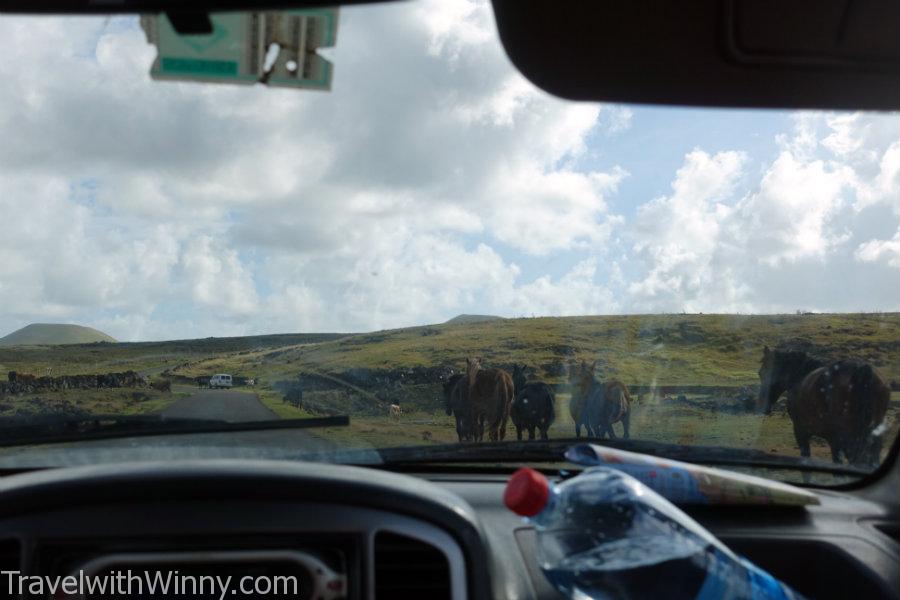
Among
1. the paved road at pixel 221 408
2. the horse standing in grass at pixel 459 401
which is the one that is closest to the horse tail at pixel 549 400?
the horse standing in grass at pixel 459 401

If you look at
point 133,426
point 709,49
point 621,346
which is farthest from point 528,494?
point 621,346

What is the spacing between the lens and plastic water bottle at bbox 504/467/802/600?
338cm

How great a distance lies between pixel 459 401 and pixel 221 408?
1562mm

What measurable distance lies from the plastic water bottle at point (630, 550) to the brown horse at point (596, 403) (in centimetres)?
171

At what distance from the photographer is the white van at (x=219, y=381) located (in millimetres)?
5675

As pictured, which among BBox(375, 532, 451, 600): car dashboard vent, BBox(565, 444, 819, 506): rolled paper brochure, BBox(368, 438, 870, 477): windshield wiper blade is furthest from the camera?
BBox(368, 438, 870, 477): windshield wiper blade

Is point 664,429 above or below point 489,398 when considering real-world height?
below

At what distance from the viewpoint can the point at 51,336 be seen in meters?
5.26

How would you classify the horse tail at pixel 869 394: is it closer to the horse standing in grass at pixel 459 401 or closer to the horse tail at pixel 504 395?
the horse tail at pixel 504 395

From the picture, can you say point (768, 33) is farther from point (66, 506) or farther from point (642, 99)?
point (66, 506)

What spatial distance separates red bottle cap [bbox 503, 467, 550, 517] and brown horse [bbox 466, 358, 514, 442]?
246cm

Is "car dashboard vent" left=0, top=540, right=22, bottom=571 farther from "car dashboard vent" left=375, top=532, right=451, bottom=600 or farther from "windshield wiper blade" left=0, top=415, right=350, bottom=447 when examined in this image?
"windshield wiper blade" left=0, top=415, right=350, bottom=447

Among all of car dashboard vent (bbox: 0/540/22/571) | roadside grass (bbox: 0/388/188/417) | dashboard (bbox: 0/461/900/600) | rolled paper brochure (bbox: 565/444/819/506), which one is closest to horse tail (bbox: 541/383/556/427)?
rolled paper brochure (bbox: 565/444/819/506)

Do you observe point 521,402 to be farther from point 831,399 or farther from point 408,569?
point 408,569
